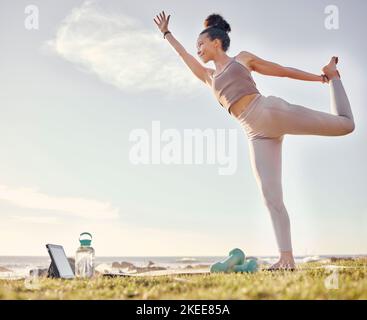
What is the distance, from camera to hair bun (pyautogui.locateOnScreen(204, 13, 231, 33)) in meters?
2.98

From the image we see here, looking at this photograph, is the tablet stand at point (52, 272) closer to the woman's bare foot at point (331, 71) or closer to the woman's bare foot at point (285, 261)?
the woman's bare foot at point (285, 261)

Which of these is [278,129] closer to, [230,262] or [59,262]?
[230,262]

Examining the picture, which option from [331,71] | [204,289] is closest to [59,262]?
[204,289]

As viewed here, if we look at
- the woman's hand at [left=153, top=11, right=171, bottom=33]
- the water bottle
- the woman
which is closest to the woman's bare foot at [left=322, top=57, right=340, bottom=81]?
the woman

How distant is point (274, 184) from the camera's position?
109 inches

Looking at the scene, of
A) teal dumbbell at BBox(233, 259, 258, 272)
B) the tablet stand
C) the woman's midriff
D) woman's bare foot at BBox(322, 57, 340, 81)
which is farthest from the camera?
woman's bare foot at BBox(322, 57, 340, 81)

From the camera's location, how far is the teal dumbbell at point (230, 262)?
2.78 metres

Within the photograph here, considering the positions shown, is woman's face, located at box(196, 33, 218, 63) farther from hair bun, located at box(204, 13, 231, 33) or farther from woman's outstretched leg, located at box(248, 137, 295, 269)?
woman's outstretched leg, located at box(248, 137, 295, 269)

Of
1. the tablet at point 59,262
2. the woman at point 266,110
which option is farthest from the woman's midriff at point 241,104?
the tablet at point 59,262

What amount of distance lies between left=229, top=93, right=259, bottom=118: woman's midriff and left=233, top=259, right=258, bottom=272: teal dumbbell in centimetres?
85

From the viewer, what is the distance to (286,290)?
1.71m

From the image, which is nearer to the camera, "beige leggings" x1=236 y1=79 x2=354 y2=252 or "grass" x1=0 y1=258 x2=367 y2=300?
"grass" x1=0 y1=258 x2=367 y2=300
